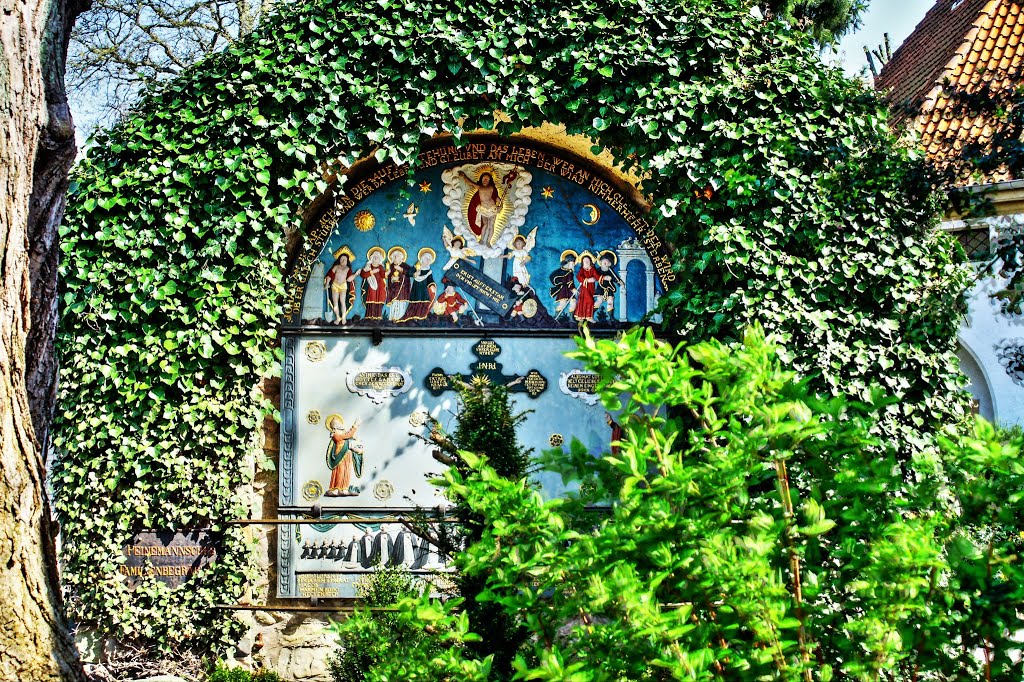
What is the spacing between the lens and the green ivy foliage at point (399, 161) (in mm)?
6750

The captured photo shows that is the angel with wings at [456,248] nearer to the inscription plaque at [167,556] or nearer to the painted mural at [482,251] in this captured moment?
the painted mural at [482,251]

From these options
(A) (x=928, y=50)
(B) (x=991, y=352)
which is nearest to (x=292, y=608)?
(B) (x=991, y=352)

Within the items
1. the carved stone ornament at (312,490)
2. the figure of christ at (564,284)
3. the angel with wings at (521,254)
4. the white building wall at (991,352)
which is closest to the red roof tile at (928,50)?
the white building wall at (991,352)

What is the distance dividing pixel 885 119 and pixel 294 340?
16.9 ft

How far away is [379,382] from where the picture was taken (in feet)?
26.8

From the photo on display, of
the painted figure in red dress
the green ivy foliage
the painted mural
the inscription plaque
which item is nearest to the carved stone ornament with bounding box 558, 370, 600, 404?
the painted mural

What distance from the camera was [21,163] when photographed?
3.82 meters

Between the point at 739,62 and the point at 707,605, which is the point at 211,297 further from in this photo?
the point at 707,605

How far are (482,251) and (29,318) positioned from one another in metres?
4.98

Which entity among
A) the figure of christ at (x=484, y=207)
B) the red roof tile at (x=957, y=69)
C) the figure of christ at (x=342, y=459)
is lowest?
the figure of christ at (x=342, y=459)

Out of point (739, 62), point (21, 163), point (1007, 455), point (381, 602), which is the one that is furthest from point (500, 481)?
point (739, 62)

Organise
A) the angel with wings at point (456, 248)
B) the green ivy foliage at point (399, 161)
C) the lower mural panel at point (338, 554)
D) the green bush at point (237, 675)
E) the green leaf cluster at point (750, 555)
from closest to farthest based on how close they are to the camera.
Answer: the green leaf cluster at point (750, 555)
the green bush at point (237, 675)
the green ivy foliage at point (399, 161)
the lower mural panel at point (338, 554)
the angel with wings at point (456, 248)

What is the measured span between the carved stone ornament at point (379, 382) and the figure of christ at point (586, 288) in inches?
65.0

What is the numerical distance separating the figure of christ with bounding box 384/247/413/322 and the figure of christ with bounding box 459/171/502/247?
0.70 metres
